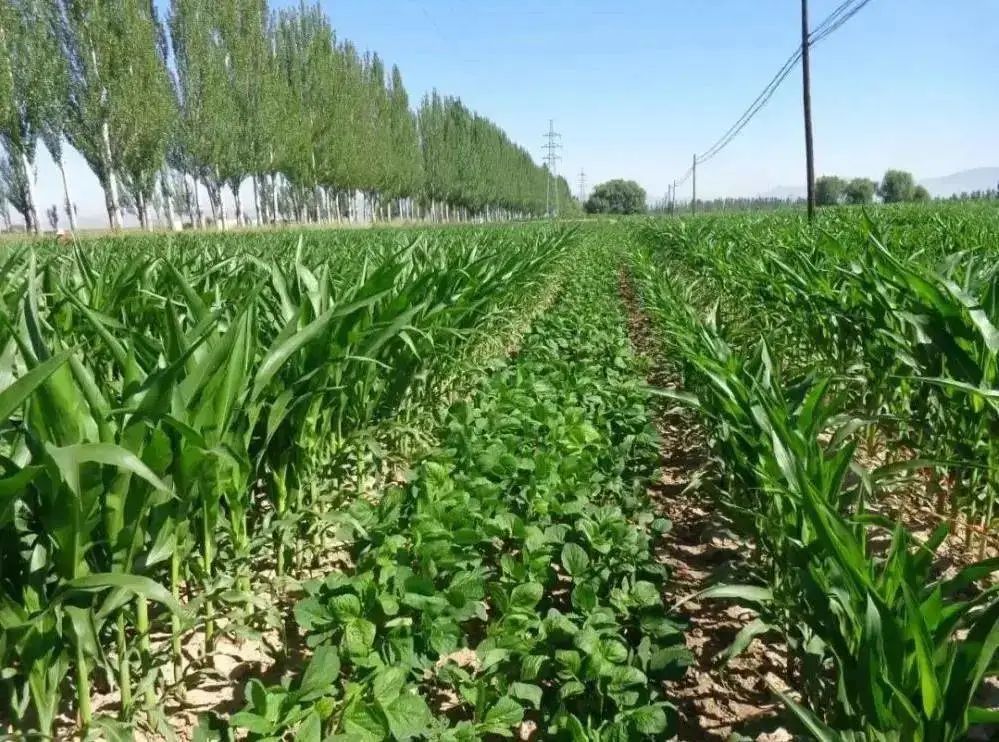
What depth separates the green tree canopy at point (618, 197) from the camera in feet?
333

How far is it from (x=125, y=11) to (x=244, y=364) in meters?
28.7

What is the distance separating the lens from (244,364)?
5.22 feet

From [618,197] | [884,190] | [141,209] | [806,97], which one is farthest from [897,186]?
[141,209]

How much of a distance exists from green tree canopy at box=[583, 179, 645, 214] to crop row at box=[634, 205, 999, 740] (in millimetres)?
99687

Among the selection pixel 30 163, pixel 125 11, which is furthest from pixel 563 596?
pixel 30 163

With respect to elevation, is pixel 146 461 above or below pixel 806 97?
below

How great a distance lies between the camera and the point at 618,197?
103750mm

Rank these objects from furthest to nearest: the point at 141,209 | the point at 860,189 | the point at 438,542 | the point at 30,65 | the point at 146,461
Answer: the point at 860,189 → the point at 141,209 → the point at 30,65 → the point at 438,542 → the point at 146,461

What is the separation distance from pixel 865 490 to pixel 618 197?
106108 mm

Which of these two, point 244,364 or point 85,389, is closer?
point 85,389

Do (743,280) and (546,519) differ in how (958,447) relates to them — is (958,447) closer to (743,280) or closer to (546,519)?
(546,519)

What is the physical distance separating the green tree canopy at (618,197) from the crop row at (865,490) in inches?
3925

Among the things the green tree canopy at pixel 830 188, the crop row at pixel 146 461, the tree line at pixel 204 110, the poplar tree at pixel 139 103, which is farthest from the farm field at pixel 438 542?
the green tree canopy at pixel 830 188

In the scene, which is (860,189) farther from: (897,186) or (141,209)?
(141,209)
